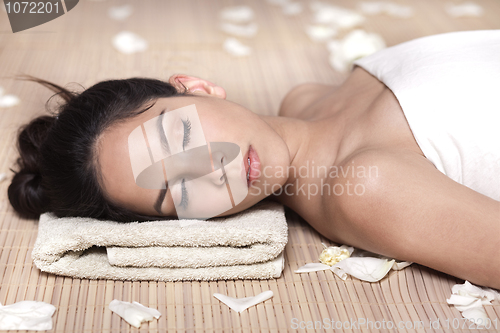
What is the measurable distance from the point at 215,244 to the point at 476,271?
623 millimetres

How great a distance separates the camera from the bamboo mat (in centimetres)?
110

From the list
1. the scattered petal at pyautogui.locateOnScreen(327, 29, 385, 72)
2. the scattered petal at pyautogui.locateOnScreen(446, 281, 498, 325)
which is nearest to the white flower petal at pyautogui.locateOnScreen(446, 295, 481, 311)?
the scattered petal at pyautogui.locateOnScreen(446, 281, 498, 325)

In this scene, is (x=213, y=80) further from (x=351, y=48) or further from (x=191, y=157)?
(x=191, y=157)

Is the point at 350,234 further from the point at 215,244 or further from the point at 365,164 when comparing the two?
the point at 215,244

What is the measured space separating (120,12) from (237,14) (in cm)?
66

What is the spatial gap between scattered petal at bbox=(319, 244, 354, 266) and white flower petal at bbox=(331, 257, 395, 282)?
0.08 ft

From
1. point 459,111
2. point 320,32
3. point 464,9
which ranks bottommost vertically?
point 320,32

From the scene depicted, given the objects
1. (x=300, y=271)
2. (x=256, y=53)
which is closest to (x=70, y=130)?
(x=300, y=271)

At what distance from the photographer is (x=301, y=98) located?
178 cm

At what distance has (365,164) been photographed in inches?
44.4

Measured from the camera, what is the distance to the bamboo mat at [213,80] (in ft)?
3.61

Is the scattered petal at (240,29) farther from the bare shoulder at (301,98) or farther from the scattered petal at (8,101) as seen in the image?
the scattered petal at (8,101)

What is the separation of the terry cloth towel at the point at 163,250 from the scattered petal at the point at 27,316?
0.10m

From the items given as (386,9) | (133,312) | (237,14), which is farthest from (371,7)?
(133,312)
